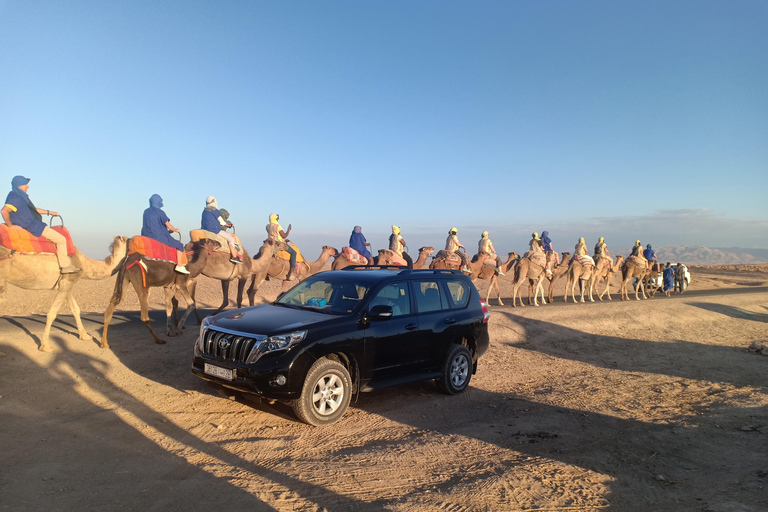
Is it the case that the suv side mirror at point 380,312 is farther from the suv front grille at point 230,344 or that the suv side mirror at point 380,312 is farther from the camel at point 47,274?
the camel at point 47,274

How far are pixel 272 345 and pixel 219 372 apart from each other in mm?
824

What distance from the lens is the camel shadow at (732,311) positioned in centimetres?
1902

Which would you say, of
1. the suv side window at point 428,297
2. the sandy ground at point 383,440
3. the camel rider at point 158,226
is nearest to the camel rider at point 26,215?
the camel rider at point 158,226

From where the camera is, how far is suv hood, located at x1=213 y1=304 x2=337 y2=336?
5.79 meters

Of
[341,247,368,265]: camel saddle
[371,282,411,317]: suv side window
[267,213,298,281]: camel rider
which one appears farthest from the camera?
[341,247,368,265]: camel saddle

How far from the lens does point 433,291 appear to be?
7605 mm

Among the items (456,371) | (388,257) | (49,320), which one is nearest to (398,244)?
(388,257)

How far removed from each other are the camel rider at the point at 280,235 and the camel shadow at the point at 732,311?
16050 millimetres

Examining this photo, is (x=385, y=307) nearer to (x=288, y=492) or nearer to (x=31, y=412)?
(x=288, y=492)

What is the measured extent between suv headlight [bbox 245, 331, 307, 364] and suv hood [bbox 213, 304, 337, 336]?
7 cm

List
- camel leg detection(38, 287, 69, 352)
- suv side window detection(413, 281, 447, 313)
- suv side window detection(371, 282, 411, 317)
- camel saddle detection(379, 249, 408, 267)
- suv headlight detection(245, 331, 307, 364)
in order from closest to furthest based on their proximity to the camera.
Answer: suv headlight detection(245, 331, 307, 364), suv side window detection(371, 282, 411, 317), suv side window detection(413, 281, 447, 313), camel leg detection(38, 287, 69, 352), camel saddle detection(379, 249, 408, 267)

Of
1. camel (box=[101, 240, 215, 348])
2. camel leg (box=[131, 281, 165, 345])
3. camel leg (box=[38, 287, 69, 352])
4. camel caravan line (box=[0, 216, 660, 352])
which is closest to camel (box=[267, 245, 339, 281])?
camel caravan line (box=[0, 216, 660, 352])

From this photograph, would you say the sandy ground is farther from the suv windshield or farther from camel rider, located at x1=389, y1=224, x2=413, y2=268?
camel rider, located at x1=389, y1=224, x2=413, y2=268

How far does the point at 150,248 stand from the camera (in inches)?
397
